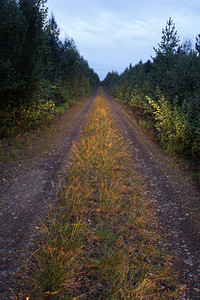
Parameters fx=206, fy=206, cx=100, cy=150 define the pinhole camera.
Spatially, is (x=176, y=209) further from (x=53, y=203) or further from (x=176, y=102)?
(x=176, y=102)

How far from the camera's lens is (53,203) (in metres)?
4.54

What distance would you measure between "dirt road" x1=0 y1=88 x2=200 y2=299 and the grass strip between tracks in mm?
247

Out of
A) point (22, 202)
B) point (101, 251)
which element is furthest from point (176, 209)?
point (22, 202)

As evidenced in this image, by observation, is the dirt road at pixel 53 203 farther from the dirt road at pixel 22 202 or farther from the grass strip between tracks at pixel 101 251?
the grass strip between tracks at pixel 101 251

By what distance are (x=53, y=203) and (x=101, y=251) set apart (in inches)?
65.7

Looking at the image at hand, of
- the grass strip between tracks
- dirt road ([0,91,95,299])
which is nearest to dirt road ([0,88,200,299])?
dirt road ([0,91,95,299])

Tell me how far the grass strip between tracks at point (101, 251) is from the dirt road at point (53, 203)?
247 millimetres

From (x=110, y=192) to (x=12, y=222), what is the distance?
218 cm

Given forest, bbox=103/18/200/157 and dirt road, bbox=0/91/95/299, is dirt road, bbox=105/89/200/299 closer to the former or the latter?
forest, bbox=103/18/200/157

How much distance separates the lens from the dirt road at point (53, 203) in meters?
3.02

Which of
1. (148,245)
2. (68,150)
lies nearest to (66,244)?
(148,245)

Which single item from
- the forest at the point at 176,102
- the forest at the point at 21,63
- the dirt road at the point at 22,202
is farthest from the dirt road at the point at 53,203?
the forest at the point at 21,63

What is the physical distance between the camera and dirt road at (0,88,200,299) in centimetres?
302

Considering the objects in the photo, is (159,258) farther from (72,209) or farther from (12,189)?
(12,189)
